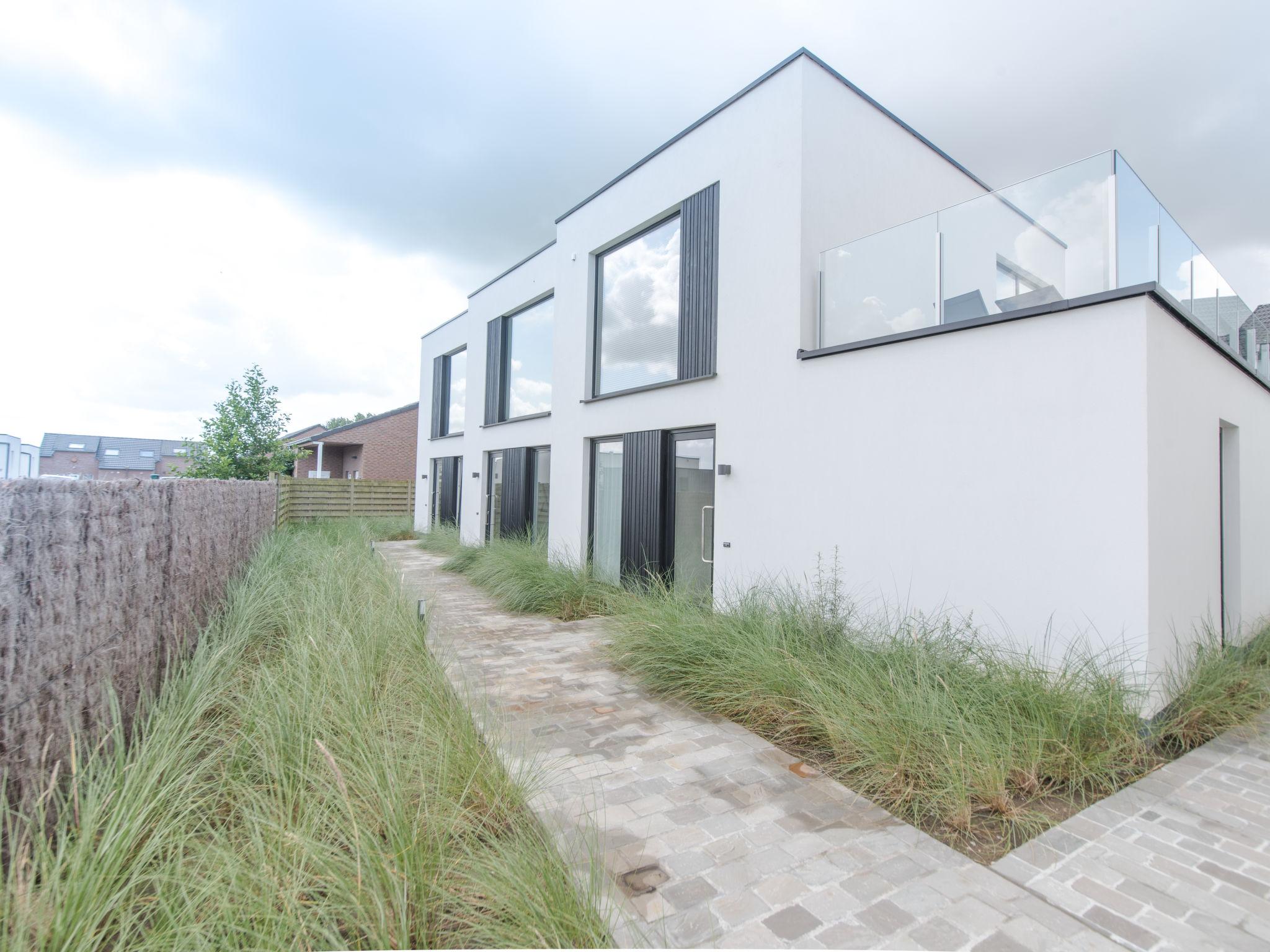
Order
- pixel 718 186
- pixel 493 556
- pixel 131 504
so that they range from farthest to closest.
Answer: pixel 493 556
pixel 718 186
pixel 131 504

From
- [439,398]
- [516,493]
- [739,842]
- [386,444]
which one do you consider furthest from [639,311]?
[386,444]

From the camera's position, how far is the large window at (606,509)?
303 inches

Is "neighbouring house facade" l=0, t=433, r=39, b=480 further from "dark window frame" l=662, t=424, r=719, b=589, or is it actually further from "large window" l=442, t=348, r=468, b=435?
"dark window frame" l=662, t=424, r=719, b=589

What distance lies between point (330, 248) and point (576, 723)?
1073 cm

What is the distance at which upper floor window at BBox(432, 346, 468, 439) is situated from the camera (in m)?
14.3

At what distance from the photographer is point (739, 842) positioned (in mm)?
2201

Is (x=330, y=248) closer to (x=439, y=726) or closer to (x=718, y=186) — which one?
(x=718, y=186)

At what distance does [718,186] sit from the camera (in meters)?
6.47

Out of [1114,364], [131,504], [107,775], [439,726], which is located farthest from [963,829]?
[131,504]

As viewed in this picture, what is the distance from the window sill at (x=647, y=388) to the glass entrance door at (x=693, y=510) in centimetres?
58

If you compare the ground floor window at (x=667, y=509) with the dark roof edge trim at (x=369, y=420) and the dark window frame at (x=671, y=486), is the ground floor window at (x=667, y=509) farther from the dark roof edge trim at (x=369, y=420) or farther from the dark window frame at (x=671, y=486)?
the dark roof edge trim at (x=369, y=420)

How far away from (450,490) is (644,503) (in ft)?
27.3

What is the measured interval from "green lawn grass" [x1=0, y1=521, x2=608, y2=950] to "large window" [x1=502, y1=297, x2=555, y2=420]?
24.9 ft

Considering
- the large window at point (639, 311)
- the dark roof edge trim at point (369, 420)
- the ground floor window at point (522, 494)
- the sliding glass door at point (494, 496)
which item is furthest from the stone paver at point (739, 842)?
the dark roof edge trim at point (369, 420)
